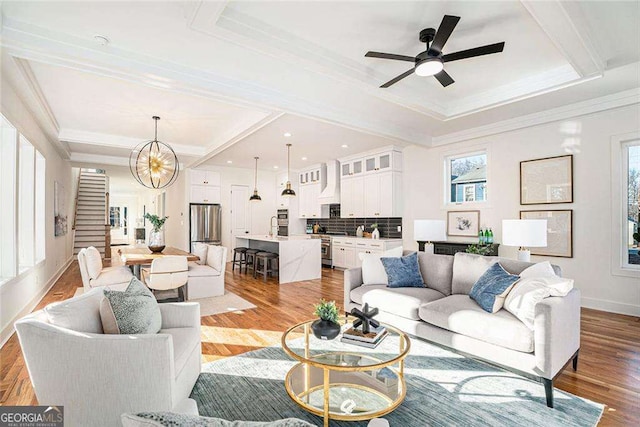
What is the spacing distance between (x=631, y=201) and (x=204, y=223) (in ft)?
27.3

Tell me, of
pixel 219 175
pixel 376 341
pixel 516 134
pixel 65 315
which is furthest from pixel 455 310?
pixel 219 175

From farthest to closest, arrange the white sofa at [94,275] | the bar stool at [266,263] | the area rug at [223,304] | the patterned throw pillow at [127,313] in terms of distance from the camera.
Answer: the bar stool at [266,263], the area rug at [223,304], the white sofa at [94,275], the patterned throw pillow at [127,313]

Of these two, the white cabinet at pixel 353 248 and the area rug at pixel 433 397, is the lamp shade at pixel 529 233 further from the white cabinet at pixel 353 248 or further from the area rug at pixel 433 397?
the white cabinet at pixel 353 248

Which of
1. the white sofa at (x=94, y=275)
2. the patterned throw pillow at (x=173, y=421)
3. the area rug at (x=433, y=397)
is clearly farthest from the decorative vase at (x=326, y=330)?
the white sofa at (x=94, y=275)

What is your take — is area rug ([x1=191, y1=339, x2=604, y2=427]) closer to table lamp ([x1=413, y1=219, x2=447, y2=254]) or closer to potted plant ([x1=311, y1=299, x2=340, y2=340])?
potted plant ([x1=311, y1=299, x2=340, y2=340])

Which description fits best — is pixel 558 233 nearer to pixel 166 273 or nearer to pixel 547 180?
pixel 547 180

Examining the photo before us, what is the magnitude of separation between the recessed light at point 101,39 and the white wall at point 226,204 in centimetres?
582

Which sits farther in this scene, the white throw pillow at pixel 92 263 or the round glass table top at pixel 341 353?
the white throw pillow at pixel 92 263

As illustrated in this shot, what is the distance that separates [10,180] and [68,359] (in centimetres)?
319

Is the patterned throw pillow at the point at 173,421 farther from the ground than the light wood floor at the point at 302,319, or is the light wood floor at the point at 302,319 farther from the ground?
the patterned throw pillow at the point at 173,421

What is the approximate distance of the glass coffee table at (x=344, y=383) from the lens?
1846 mm

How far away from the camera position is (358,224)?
7934 millimetres

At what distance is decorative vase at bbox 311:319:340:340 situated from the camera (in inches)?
87.7

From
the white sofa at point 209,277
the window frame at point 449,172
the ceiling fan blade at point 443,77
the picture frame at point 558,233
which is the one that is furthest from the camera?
the window frame at point 449,172
